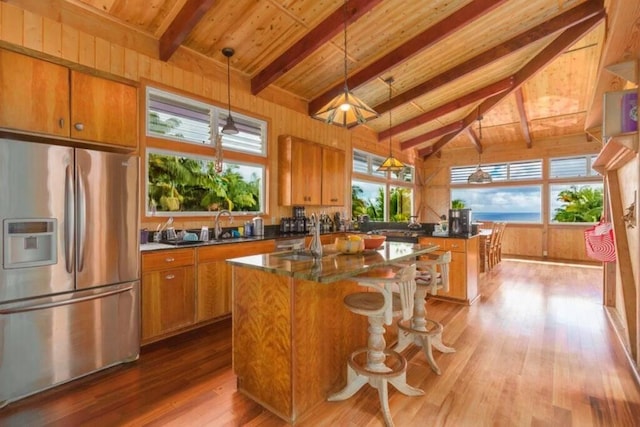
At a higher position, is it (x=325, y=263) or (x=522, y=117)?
(x=522, y=117)

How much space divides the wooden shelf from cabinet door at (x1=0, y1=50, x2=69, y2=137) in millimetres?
4107

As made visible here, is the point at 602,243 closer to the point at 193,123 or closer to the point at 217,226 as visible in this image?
the point at 217,226

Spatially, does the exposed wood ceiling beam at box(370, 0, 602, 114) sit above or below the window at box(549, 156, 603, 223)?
above

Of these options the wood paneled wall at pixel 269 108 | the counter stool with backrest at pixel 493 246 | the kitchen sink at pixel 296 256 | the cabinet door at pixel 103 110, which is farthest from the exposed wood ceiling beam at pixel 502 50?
the kitchen sink at pixel 296 256

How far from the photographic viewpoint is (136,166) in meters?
2.69

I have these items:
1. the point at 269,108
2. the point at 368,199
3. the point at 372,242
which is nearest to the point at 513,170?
the point at 368,199

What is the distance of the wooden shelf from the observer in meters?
2.29

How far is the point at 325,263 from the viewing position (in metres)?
2.05

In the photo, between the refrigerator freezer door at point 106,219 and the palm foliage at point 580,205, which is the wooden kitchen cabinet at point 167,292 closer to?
the refrigerator freezer door at point 106,219

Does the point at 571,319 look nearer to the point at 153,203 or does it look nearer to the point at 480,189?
the point at 153,203

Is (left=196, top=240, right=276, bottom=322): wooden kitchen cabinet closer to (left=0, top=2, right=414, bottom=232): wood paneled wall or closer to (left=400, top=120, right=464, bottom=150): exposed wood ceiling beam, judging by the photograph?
(left=0, top=2, right=414, bottom=232): wood paneled wall

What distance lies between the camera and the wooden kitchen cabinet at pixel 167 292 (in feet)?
9.53

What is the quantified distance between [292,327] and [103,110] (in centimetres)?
231

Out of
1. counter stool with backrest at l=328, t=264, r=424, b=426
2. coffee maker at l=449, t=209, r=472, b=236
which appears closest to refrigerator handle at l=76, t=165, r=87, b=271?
counter stool with backrest at l=328, t=264, r=424, b=426
